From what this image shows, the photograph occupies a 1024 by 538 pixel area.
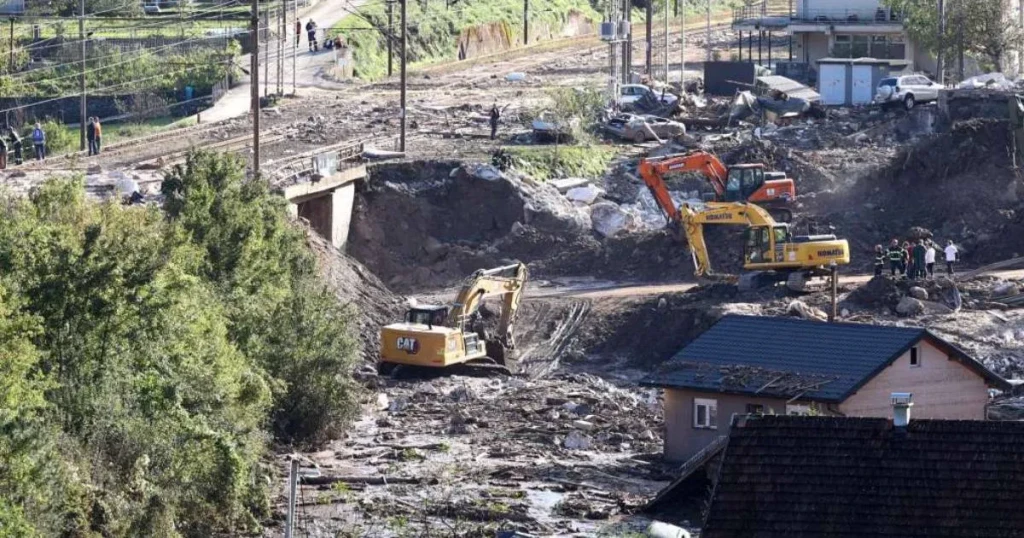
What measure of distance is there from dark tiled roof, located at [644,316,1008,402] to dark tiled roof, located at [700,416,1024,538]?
12761mm

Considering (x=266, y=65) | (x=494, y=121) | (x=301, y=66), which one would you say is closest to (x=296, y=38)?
(x=301, y=66)

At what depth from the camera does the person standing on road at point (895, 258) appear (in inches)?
2275

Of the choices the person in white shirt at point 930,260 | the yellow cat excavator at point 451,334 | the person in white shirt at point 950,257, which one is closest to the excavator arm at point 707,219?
the person in white shirt at point 930,260

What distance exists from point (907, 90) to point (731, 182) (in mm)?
19757

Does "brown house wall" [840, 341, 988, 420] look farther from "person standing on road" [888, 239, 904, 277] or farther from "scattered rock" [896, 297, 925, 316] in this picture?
"person standing on road" [888, 239, 904, 277]

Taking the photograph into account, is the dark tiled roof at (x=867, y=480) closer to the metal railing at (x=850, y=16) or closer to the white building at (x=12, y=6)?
the metal railing at (x=850, y=16)

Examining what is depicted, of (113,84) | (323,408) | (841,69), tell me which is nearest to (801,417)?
(323,408)

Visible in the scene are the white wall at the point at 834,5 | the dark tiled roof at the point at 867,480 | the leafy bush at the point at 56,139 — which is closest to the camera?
the dark tiled roof at the point at 867,480

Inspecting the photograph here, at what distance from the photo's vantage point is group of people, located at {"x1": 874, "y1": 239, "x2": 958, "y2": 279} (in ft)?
189

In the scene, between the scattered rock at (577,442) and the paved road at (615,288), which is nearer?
the scattered rock at (577,442)

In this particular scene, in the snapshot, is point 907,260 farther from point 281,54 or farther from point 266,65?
point 281,54

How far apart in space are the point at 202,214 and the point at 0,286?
14.2 metres

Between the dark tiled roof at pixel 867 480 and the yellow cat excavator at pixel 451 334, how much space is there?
25.4m

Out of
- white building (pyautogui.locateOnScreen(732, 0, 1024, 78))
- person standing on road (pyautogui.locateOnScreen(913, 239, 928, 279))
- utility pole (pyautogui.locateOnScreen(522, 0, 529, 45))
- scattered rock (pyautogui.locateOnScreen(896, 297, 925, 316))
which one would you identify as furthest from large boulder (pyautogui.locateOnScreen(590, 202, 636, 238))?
utility pole (pyautogui.locateOnScreen(522, 0, 529, 45))
